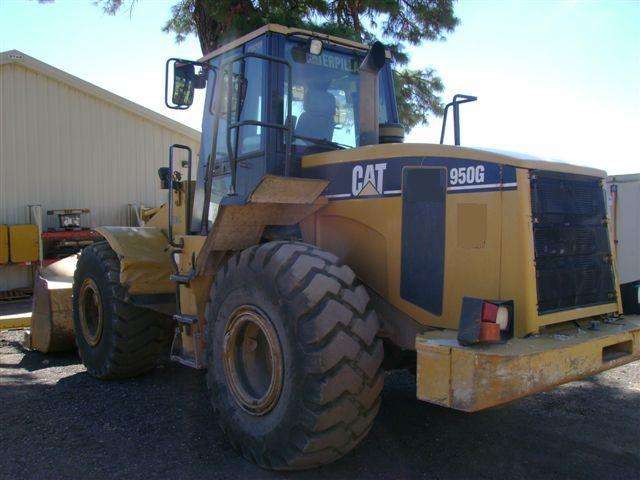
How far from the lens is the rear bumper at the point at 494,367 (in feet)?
9.79

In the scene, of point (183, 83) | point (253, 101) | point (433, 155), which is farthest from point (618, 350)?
point (183, 83)

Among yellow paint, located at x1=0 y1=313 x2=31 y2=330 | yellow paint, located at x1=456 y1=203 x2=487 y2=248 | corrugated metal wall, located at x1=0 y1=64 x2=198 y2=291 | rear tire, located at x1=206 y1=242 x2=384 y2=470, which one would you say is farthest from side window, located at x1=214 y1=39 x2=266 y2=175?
corrugated metal wall, located at x1=0 y1=64 x2=198 y2=291

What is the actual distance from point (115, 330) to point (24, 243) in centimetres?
803

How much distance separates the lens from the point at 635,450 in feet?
13.2

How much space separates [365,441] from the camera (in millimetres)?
4102

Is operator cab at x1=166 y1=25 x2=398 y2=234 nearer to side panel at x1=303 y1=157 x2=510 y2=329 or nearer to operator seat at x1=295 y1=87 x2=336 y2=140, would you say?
operator seat at x1=295 y1=87 x2=336 y2=140

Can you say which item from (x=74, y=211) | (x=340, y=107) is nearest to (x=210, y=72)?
(x=340, y=107)

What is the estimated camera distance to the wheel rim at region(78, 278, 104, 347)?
19.6 feet

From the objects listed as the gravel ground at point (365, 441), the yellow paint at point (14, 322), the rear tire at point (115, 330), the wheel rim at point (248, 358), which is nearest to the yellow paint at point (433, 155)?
the wheel rim at point (248, 358)

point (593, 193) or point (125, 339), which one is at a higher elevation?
point (593, 193)

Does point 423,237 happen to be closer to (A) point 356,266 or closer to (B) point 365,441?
(A) point 356,266

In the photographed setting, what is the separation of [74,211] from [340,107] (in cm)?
1045

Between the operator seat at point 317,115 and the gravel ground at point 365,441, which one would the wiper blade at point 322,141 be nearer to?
the operator seat at point 317,115

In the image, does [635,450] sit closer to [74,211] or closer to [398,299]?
[398,299]
